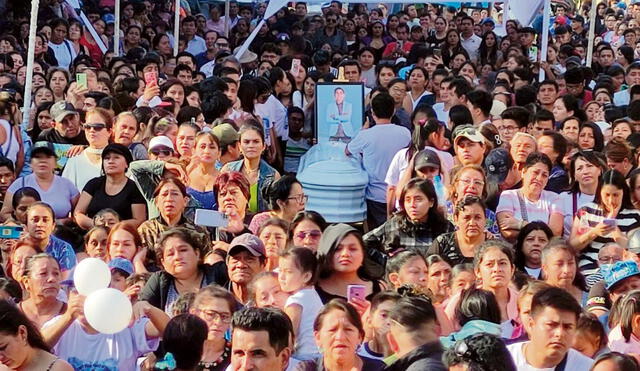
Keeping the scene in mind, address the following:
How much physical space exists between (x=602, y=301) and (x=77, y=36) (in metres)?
9.58

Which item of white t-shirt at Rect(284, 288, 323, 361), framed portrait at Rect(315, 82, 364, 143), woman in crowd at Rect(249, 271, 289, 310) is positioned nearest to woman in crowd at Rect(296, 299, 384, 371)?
white t-shirt at Rect(284, 288, 323, 361)

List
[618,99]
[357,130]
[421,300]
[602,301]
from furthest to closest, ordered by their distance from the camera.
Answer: [618,99] < [357,130] < [602,301] < [421,300]

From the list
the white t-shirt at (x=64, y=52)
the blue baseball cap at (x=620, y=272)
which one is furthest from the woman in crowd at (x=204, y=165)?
the white t-shirt at (x=64, y=52)

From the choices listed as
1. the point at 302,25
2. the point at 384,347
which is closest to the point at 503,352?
the point at 384,347

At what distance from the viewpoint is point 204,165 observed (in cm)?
785

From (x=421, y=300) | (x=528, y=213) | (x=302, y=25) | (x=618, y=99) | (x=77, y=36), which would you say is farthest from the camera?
(x=302, y=25)

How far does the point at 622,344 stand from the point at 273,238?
6.72 feet

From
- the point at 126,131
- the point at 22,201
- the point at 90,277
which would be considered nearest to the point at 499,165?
the point at 126,131

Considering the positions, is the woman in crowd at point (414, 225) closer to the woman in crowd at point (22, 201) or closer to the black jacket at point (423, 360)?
the woman in crowd at point (22, 201)

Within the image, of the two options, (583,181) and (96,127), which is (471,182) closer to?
(583,181)

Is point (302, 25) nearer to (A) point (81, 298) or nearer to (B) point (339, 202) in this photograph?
(B) point (339, 202)

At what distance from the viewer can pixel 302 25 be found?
59.6 feet

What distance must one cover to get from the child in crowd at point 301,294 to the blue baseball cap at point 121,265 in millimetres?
899

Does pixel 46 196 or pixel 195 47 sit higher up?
pixel 195 47
